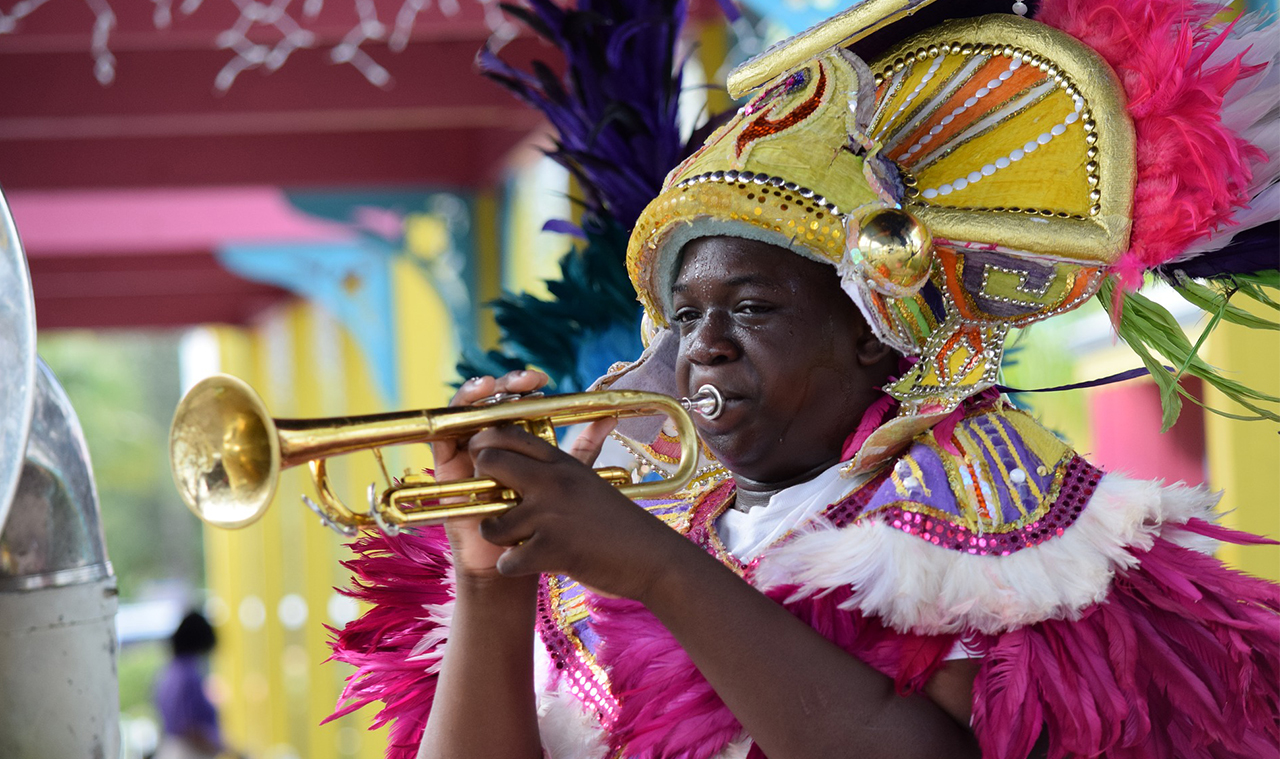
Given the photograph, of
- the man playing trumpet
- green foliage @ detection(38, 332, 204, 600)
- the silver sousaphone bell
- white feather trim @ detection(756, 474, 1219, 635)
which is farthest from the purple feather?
green foliage @ detection(38, 332, 204, 600)

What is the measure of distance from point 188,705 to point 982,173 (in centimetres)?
716

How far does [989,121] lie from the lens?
1.82 metres

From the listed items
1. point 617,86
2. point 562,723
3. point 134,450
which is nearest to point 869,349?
point 562,723

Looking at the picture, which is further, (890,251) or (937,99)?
(937,99)

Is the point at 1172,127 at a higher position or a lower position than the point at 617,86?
lower

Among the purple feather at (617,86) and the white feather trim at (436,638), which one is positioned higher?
the purple feather at (617,86)

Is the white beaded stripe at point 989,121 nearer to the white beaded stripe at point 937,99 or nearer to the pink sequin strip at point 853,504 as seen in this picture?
the white beaded stripe at point 937,99

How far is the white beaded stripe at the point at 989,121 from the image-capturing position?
5.89 ft

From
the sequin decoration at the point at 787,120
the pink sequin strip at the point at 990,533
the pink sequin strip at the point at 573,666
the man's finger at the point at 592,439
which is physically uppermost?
the sequin decoration at the point at 787,120

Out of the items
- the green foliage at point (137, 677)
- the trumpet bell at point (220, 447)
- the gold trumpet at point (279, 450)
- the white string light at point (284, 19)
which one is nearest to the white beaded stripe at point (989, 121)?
the gold trumpet at point (279, 450)

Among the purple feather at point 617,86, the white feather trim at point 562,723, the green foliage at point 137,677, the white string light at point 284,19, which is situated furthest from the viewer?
the green foliage at point 137,677

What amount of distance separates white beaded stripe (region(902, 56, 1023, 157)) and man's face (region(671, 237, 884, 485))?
9.0 inches

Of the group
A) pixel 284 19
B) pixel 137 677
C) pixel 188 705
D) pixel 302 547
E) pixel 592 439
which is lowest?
pixel 137 677

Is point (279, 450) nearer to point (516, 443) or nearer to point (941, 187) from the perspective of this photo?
point (516, 443)
